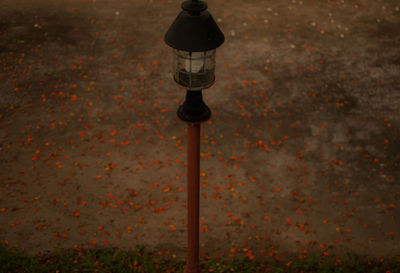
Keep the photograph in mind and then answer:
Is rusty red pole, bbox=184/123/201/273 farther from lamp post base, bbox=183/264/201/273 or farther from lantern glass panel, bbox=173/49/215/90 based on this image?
lantern glass panel, bbox=173/49/215/90

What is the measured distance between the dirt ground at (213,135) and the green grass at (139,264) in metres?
0.21

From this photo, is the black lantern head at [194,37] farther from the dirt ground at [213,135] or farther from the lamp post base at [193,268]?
the dirt ground at [213,135]

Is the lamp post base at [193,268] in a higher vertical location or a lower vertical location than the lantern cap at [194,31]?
lower

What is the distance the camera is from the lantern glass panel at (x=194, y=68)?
4.45 m

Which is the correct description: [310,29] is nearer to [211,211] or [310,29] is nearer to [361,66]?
[361,66]

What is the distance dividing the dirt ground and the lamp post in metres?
3.10

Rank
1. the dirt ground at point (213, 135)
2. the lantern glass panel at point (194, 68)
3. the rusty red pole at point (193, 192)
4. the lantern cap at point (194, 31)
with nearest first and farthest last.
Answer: the lantern cap at point (194, 31)
the lantern glass panel at point (194, 68)
the rusty red pole at point (193, 192)
the dirt ground at point (213, 135)

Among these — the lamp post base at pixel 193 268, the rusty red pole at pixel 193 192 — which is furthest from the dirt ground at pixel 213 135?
the rusty red pole at pixel 193 192

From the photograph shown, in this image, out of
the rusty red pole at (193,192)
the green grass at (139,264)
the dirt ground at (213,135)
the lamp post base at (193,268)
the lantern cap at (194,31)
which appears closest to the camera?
the lantern cap at (194,31)

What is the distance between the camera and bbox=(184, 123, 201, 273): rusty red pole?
16.8 feet

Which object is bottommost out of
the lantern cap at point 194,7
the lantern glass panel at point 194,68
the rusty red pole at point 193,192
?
the rusty red pole at point 193,192

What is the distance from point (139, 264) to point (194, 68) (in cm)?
396

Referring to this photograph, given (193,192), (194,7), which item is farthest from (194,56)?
(193,192)

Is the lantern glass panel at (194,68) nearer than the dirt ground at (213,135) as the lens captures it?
Yes
